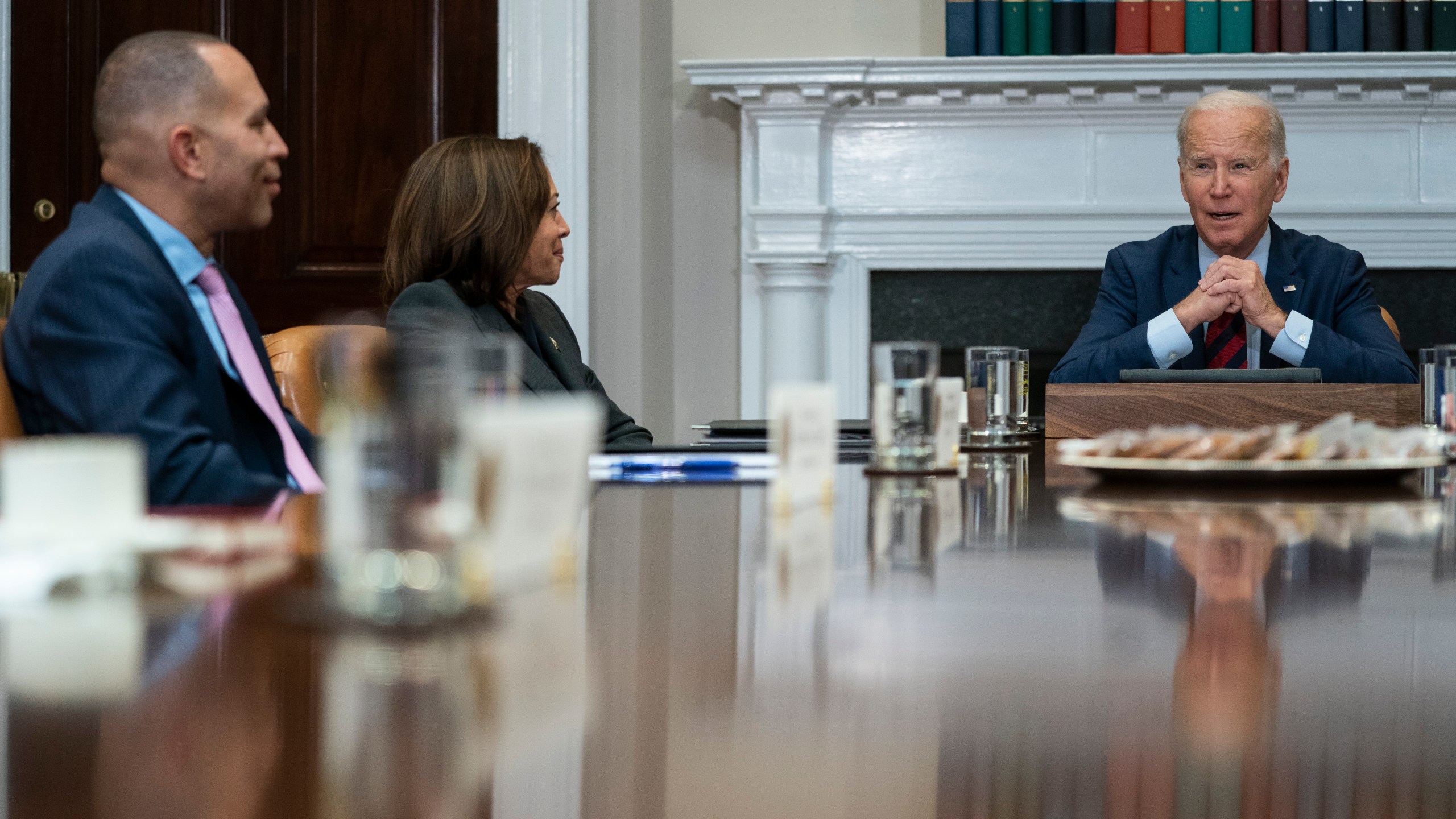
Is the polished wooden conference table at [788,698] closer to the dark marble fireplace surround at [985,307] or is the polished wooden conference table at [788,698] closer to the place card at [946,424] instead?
the place card at [946,424]

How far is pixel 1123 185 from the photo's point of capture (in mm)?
3396

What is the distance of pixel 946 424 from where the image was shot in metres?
1.29

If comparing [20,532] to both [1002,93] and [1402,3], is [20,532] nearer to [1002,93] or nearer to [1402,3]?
[1002,93]

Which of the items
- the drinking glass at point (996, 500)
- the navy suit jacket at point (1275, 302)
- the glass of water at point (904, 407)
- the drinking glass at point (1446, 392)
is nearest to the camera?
the drinking glass at point (996, 500)

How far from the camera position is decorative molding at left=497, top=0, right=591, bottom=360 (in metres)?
3.48

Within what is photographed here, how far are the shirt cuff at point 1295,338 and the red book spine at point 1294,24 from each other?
1406 mm

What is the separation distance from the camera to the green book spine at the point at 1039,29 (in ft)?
10.9

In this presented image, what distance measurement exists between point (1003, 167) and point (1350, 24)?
2.84 feet

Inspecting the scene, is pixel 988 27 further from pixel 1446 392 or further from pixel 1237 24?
pixel 1446 392

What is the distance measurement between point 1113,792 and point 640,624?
223 millimetres

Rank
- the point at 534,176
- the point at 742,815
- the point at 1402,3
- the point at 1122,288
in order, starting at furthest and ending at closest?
1. the point at 1402,3
2. the point at 1122,288
3. the point at 534,176
4. the point at 742,815

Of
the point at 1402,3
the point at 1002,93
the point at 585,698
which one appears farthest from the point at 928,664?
the point at 1402,3

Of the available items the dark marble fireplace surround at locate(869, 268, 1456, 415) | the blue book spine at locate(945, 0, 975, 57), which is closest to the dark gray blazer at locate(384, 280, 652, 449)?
the dark marble fireplace surround at locate(869, 268, 1456, 415)

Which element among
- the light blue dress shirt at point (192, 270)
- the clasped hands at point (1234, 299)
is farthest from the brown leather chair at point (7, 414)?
the clasped hands at point (1234, 299)
